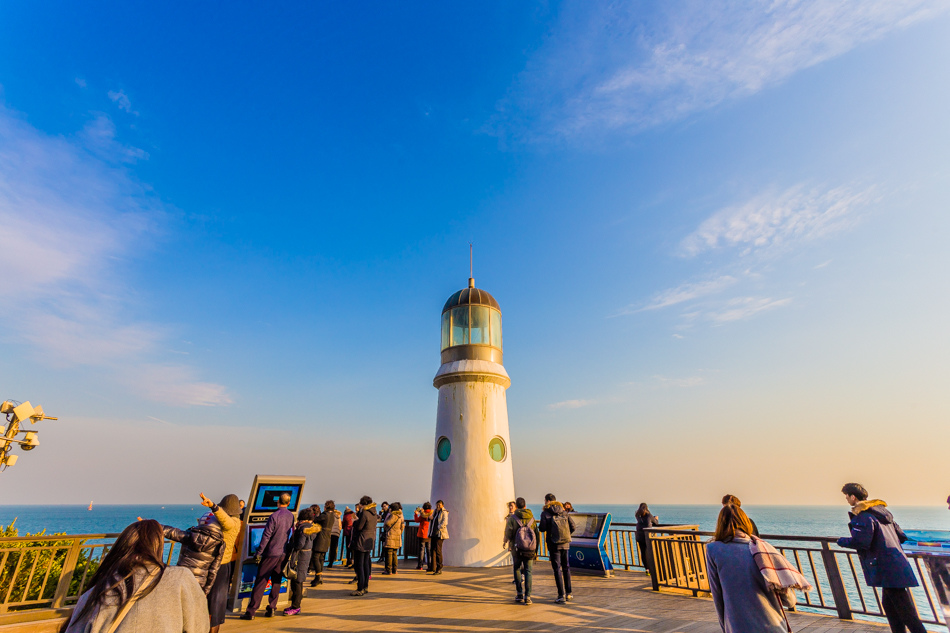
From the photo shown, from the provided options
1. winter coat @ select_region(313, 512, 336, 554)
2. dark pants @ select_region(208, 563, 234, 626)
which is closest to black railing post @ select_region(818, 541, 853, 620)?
dark pants @ select_region(208, 563, 234, 626)

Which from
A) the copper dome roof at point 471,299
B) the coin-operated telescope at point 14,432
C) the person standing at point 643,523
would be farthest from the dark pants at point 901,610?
the coin-operated telescope at point 14,432

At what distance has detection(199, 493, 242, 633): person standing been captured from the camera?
19.7 ft

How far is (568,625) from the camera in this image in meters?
7.02

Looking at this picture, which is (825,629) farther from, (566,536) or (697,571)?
(566,536)

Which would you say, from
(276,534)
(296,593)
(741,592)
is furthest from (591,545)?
(741,592)

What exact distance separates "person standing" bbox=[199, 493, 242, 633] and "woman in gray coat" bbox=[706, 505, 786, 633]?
19.0 feet

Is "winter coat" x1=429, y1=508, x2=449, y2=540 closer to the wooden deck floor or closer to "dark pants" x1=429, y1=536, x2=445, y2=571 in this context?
"dark pants" x1=429, y1=536, x2=445, y2=571

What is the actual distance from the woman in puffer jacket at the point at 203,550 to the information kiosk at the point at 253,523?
5.63ft

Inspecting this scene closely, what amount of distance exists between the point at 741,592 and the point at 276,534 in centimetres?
654

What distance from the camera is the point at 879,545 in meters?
5.27

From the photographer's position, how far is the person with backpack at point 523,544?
841 cm

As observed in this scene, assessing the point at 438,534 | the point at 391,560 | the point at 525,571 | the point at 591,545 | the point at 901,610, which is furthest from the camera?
the point at 391,560

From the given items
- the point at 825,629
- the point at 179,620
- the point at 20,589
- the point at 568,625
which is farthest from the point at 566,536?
the point at 20,589

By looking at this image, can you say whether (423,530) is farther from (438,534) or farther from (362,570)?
(362,570)
